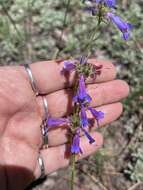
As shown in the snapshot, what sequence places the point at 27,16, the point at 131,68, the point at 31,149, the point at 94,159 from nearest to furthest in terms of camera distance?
1. the point at 31,149
2. the point at 94,159
3. the point at 131,68
4. the point at 27,16

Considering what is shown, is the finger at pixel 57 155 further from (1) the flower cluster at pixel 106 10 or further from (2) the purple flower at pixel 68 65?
(1) the flower cluster at pixel 106 10

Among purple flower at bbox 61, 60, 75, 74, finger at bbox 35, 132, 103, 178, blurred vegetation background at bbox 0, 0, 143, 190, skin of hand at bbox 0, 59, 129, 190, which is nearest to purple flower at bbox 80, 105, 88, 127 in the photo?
purple flower at bbox 61, 60, 75, 74

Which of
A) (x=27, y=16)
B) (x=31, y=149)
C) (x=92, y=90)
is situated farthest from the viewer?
(x=27, y=16)

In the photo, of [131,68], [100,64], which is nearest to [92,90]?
[100,64]

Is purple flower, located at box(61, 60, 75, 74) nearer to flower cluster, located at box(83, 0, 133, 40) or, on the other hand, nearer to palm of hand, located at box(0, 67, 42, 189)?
palm of hand, located at box(0, 67, 42, 189)

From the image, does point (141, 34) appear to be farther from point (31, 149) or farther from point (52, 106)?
point (31, 149)

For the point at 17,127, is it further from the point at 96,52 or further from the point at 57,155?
the point at 96,52

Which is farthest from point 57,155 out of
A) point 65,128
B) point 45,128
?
point 45,128

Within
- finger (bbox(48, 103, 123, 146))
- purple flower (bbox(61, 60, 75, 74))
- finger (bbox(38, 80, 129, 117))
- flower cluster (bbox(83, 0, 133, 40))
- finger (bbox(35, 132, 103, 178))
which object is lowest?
finger (bbox(35, 132, 103, 178))
